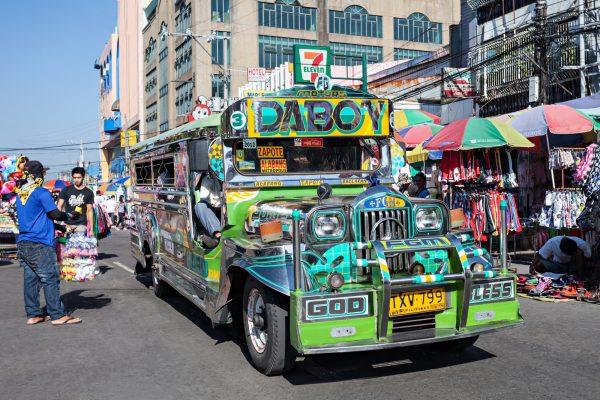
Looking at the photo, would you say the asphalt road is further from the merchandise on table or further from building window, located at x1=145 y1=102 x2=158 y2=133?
building window, located at x1=145 y1=102 x2=158 y2=133

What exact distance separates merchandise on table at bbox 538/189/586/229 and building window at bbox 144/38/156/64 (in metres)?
58.0

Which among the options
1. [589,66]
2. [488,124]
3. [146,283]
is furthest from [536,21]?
[146,283]

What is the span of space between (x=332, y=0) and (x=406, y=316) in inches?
2145

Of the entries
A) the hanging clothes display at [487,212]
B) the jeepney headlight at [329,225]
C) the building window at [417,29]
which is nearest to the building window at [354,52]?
the building window at [417,29]

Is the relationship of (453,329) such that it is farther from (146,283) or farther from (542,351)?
(146,283)

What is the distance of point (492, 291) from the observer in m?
5.40

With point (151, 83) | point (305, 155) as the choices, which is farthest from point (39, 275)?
point (151, 83)

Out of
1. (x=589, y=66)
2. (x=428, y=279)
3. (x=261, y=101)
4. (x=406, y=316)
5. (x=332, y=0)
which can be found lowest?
(x=406, y=316)

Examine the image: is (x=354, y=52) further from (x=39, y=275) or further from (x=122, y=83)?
(x=39, y=275)

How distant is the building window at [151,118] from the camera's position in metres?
63.8

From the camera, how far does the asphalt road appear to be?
5074 millimetres

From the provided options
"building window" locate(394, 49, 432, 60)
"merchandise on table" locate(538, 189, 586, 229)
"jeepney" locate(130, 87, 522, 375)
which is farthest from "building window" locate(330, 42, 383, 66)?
"jeepney" locate(130, 87, 522, 375)

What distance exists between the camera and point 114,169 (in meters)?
50.4

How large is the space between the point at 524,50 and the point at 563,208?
1249 centimetres
